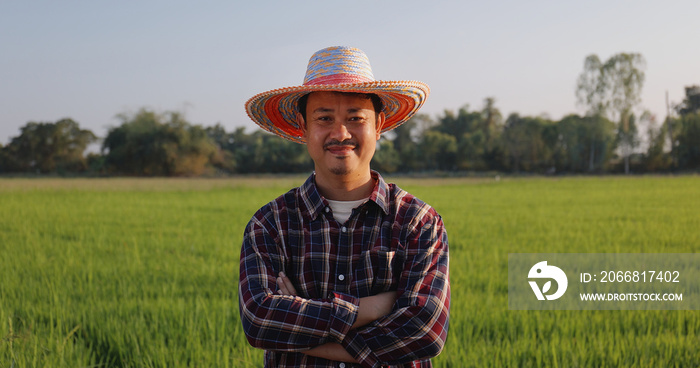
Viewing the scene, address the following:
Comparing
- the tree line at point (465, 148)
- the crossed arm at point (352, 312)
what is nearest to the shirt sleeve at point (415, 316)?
the crossed arm at point (352, 312)

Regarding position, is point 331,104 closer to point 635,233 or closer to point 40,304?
point 40,304

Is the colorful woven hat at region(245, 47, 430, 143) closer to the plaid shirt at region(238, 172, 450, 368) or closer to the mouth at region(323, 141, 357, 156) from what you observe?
the mouth at region(323, 141, 357, 156)

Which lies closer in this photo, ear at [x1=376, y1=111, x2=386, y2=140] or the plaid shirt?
the plaid shirt

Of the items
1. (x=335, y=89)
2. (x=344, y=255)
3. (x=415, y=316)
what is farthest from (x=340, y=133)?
(x=415, y=316)

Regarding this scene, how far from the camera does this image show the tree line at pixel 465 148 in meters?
48.3

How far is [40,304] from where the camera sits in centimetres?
448

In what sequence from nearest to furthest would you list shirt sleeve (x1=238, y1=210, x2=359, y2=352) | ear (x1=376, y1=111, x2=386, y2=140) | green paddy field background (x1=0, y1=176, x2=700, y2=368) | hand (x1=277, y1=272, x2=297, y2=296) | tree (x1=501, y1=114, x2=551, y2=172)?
shirt sleeve (x1=238, y1=210, x2=359, y2=352) → hand (x1=277, y1=272, x2=297, y2=296) → ear (x1=376, y1=111, x2=386, y2=140) → green paddy field background (x1=0, y1=176, x2=700, y2=368) → tree (x1=501, y1=114, x2=551, y2=172)

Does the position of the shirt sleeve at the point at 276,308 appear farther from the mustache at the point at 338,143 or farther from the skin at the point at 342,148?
the mustache at the point at 338,143

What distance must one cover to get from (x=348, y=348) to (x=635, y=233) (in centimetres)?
899

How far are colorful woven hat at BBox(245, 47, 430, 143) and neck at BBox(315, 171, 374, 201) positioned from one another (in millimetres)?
293

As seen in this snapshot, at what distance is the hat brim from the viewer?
1.73 metres

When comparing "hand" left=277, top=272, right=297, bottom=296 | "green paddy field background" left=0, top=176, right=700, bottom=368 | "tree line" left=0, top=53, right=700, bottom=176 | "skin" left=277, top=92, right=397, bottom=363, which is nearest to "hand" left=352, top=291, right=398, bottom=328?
"skin" left=277, top=92, right=397, bottom=363

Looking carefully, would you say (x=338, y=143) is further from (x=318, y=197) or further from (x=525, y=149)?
(x=525, y=149)

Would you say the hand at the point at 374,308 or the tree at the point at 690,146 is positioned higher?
the tree at the point at 690,146
